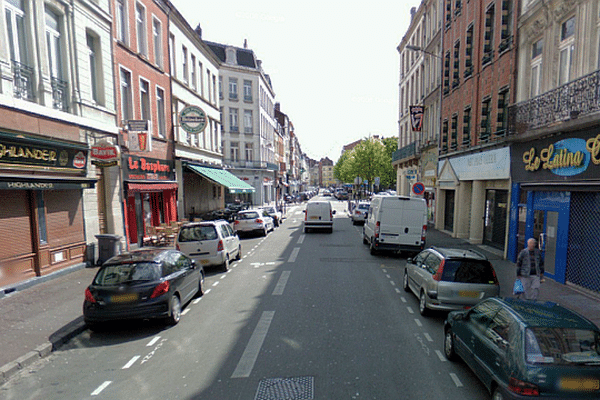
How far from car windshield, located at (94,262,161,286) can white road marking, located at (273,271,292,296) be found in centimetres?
330

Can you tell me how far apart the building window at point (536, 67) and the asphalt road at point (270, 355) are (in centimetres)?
929

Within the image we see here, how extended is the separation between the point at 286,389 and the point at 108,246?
1016cm

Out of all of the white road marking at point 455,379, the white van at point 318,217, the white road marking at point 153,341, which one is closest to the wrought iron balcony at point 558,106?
the white road marking at point 455,379

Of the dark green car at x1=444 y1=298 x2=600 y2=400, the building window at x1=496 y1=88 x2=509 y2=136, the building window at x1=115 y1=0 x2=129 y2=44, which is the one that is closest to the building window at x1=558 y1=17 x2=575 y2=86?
the building window at x1=496 y1=88 x2=509 y2=136

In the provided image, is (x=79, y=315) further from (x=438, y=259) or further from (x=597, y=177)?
(x=597, y=177)

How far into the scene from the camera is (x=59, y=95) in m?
11.0

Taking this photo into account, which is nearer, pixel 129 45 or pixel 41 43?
pixel 41 43

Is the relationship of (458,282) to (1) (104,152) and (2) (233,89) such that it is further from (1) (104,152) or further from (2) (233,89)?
(2) (233,89)

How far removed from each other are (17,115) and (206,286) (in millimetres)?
6906

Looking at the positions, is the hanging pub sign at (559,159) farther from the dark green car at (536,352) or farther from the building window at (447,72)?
the building window at (447,72)

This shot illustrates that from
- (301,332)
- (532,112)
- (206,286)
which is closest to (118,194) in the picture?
(206,286)

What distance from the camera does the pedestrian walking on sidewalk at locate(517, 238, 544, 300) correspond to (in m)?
7.56

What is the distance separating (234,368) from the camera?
5285mm

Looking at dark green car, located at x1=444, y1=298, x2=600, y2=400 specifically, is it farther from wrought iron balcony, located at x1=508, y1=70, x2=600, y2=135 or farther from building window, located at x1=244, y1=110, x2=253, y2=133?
building window, located at x1=244, y1=110, x2=253, y2=133
